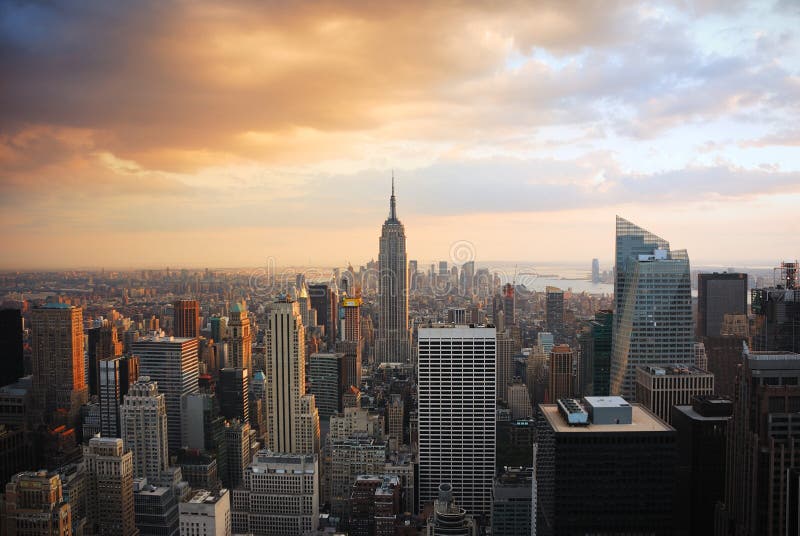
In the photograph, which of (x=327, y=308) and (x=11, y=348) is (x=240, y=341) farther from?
(x=11, y=348)

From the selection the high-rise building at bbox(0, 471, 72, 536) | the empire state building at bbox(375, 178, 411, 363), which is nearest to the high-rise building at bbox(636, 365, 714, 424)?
the high-rise building at bbox(0, 471, 72, 536)

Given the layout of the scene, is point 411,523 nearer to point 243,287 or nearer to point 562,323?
point 243,287

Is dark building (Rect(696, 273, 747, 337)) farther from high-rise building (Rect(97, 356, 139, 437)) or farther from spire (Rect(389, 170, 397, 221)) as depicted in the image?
high-rise building (Rect(97, 356, 139, 437))

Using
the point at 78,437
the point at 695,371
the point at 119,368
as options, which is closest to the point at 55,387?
the point at 78,437

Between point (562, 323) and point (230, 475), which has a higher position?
point (562, 323)

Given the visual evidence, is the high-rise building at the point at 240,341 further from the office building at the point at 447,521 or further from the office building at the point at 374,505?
the office building at the point at 447,521
